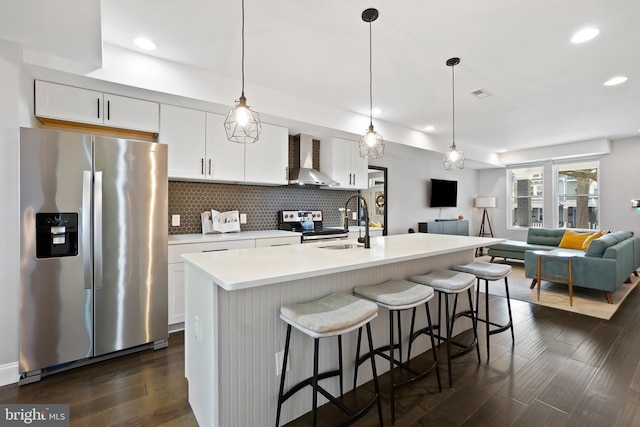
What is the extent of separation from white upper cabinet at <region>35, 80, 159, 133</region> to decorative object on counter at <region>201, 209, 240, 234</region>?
3.61 ft

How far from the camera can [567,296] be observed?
13.4ft

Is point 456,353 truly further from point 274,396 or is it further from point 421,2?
point 421,2

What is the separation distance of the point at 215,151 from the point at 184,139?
1.12 ft

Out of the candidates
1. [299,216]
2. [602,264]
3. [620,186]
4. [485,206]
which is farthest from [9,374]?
[620,186]

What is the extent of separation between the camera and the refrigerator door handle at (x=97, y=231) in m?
2.34

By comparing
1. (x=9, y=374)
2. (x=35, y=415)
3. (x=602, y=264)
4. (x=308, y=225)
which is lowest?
(x=35, y=415)

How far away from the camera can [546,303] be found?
12.5ft

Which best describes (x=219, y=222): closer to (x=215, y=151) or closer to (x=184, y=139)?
(x=215, y=151)

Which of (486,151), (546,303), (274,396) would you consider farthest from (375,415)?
(486,151)

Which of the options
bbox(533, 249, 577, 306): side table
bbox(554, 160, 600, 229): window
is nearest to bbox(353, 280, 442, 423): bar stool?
bbox(533, 249, 577, 306): side table

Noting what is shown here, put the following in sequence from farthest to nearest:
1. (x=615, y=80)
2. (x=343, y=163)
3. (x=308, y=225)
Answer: (x=343, y=163), (x=308, y=225), (x=615, y=80)

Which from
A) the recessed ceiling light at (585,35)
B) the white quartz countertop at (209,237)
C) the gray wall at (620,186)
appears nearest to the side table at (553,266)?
the recessed ceiling light at (585,35)

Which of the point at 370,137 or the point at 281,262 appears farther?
the point at 370,137

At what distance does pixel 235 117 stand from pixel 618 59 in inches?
142
